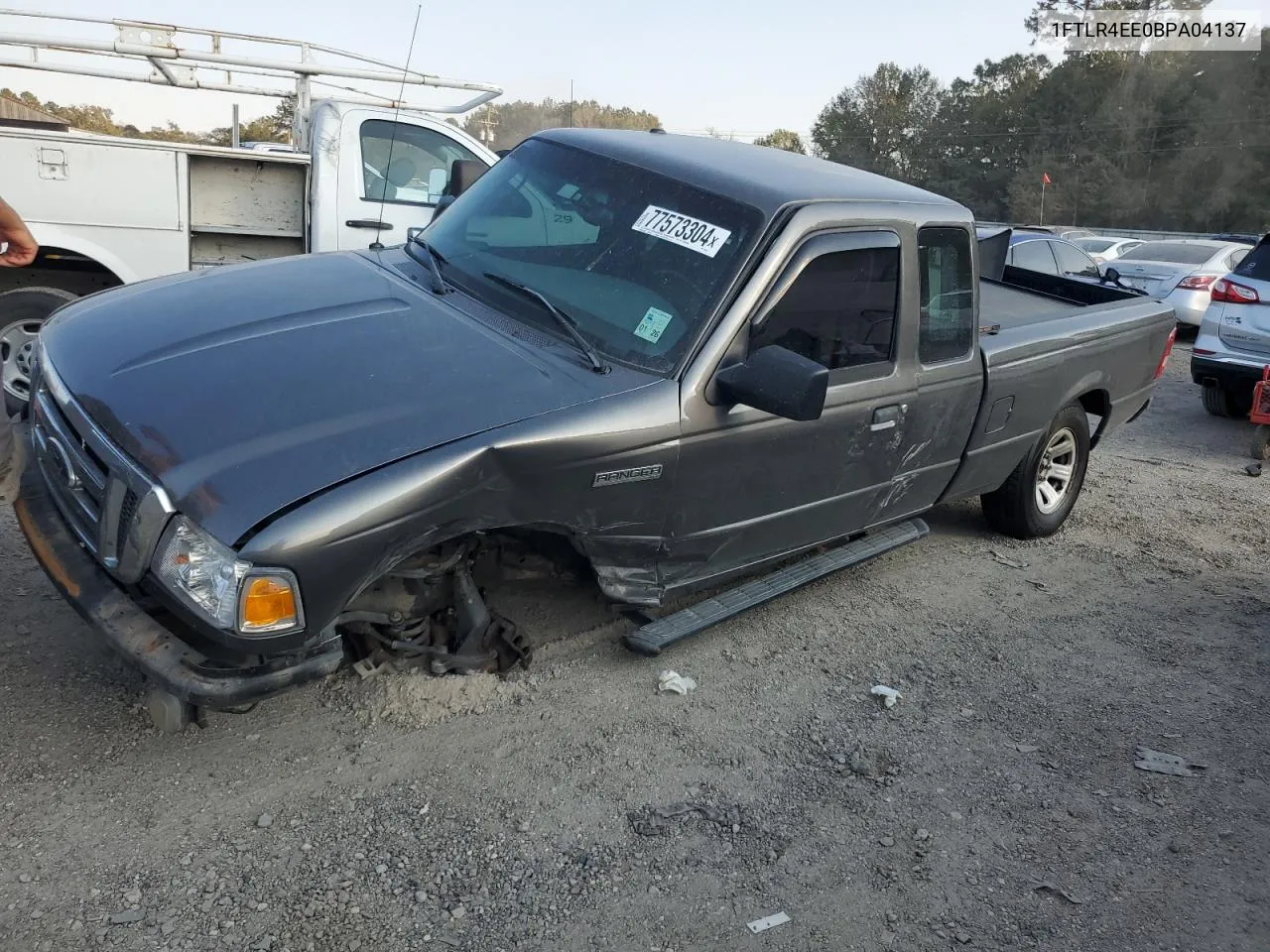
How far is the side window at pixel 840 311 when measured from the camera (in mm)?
3732

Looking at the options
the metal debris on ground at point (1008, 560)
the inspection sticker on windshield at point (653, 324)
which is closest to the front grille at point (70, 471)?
the inspection sticker on windshield at point (653, 324)

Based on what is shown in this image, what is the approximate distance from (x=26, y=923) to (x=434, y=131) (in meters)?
6.26

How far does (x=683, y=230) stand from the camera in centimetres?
378

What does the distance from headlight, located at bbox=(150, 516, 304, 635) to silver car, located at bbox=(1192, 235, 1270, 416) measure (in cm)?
845

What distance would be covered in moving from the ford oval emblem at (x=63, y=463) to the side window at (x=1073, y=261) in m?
12.1

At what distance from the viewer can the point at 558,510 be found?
322cm

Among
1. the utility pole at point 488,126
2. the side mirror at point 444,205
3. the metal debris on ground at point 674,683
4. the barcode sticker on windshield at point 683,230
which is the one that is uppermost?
the utility pole at point 488,126

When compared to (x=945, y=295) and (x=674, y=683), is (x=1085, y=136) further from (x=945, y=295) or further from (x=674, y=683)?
(x=674, y=683)

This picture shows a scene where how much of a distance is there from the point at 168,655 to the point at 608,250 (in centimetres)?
203

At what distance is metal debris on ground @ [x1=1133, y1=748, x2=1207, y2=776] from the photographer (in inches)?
145

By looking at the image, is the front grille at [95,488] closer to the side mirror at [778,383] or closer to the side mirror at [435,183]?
the side mirror at [778,383]

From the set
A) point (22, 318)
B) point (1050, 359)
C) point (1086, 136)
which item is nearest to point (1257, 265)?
point (1050, 359)

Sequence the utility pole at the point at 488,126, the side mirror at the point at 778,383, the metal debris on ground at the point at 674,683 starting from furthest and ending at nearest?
the utility pole at the point at 488,126, the metal debris on ground at the point at 674,683, the side mirror at the point at 778,383

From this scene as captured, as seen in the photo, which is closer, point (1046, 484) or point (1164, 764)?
point (1164, 764)
